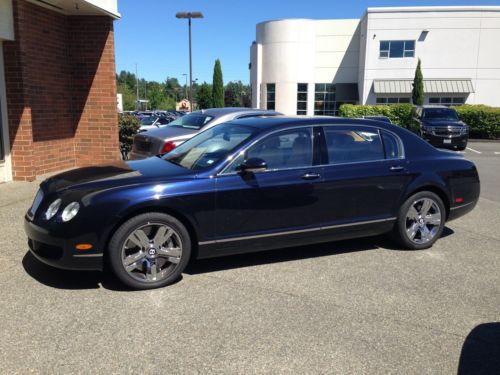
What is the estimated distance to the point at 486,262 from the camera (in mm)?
5230

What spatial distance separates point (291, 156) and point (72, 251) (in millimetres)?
2304

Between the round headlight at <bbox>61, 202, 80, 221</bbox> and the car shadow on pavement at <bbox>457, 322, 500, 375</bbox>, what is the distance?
10.4ft

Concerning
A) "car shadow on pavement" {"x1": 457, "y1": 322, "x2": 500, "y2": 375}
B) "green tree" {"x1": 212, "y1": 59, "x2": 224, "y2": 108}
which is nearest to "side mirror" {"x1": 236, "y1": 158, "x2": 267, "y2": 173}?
"car shadow on pavement" {"x1": 457, "y1": 322, "x2": 500, "y2": 375}

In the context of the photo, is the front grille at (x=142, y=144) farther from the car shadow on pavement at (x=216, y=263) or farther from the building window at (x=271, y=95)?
the building window at (x=271, y=95)

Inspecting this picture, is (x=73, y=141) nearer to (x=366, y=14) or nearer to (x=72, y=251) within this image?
(x=72, y=251)

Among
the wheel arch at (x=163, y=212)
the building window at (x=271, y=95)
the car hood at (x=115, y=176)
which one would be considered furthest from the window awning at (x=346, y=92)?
the wheel arch at (x=163, y=212)

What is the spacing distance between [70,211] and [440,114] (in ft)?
64.8

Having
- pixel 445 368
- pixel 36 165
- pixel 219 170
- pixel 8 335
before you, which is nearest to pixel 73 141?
pixel 36 165

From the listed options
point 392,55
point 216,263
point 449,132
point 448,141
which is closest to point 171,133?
point 216,263

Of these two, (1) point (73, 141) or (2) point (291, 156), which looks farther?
(1) point (73, 141)

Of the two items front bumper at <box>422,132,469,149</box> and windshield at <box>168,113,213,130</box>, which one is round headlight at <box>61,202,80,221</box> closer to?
windshield at <box>168,113,213,130</box>

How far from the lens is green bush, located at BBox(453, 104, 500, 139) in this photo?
979 inches

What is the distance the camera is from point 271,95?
45.6m

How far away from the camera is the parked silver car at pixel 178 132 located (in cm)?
860
